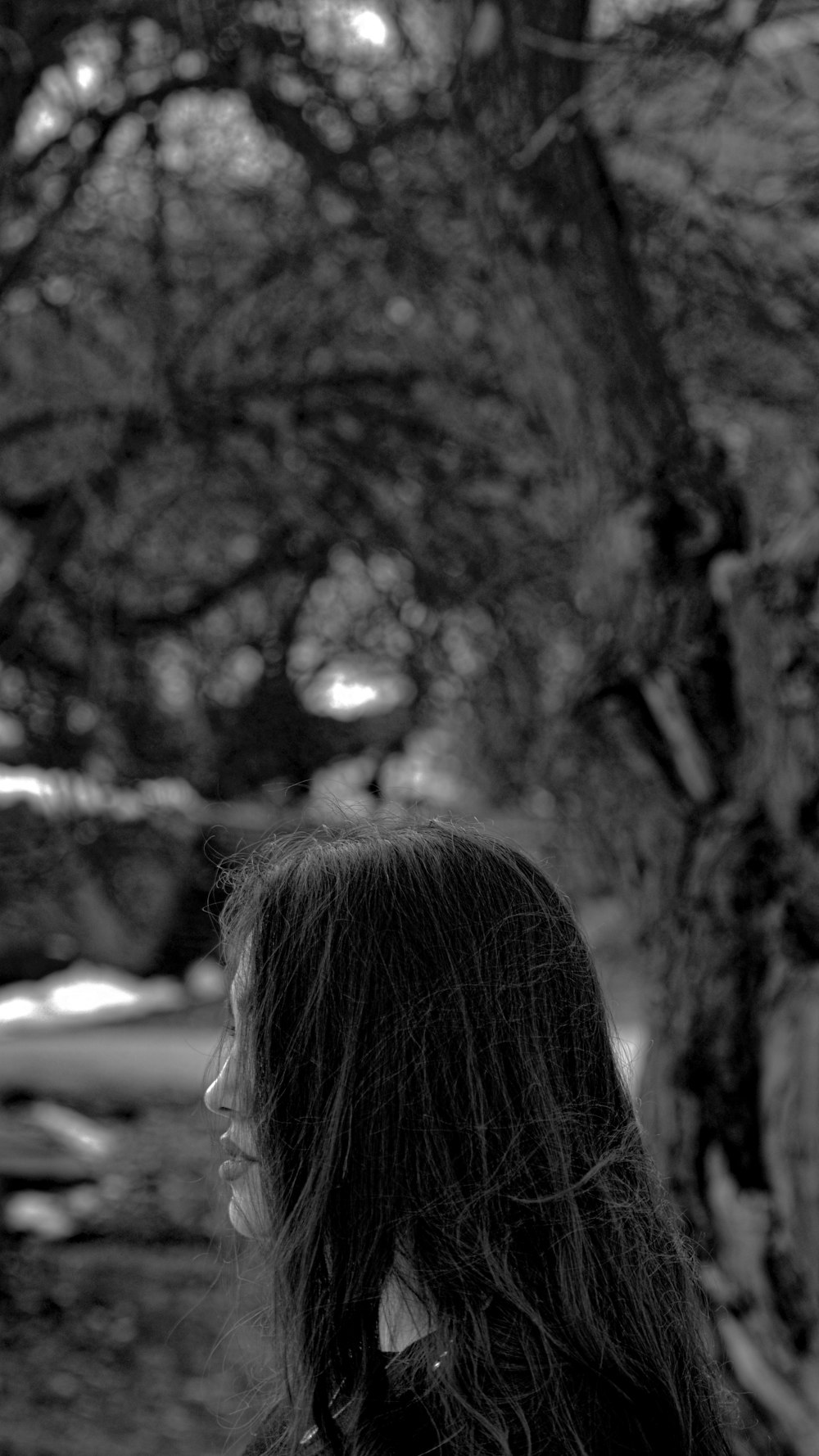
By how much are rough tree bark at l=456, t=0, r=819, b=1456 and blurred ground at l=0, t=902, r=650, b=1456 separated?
0.29 meters

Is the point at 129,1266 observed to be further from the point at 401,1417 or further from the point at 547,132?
the point at 401,1417

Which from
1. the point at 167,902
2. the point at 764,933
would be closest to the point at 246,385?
the point at 167,902

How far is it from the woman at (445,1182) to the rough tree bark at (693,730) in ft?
4.79

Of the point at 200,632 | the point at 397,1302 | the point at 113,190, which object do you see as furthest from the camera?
the point at 200,632

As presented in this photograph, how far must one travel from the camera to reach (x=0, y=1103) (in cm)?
870

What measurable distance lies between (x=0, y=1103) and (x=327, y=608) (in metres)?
4.64

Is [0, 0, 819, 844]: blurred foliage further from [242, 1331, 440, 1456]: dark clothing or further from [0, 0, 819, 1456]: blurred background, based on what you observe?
[242, 1331, 440, 1456]: dark clothing

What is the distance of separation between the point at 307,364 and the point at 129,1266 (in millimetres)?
4724

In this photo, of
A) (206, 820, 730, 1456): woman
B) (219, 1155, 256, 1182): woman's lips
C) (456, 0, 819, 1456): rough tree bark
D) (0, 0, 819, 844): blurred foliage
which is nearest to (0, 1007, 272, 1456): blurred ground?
(456, 0, 819, 1456): rough tree bark

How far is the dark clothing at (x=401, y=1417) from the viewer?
142 cm

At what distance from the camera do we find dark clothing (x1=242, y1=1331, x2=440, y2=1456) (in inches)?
55.8

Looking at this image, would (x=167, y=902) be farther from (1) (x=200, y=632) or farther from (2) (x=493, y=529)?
(2) (x=493, y=529)

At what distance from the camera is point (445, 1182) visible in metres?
1.44

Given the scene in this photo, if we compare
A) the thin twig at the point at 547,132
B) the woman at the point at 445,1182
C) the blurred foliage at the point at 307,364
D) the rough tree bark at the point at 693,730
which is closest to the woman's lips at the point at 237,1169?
the woman at the point at 445,1182
